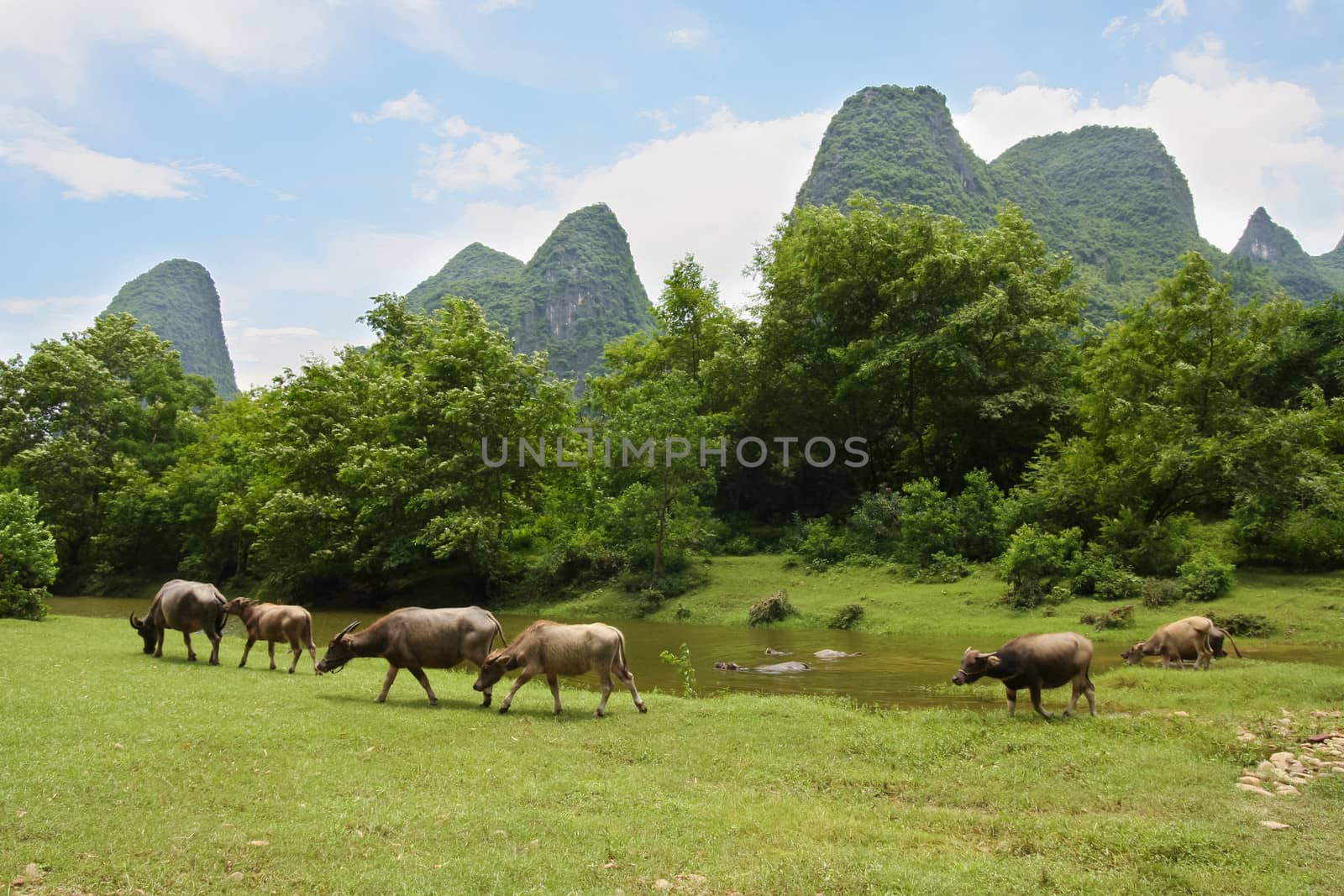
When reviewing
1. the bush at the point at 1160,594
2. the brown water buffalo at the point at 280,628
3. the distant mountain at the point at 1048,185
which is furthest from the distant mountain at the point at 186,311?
the bush at the point at 1160,594

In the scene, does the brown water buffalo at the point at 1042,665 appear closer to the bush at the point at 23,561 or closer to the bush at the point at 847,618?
the bush at the point at 847,618

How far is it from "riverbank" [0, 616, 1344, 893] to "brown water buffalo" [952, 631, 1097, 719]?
0.67 meters

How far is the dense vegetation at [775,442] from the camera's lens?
92.8 ft

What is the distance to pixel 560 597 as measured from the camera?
119 ft

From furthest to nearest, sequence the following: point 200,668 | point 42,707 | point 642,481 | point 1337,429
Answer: point 642,481 → point 1337,429 → point 200,668 → point 42,707

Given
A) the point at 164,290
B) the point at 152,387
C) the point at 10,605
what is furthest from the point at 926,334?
the point at 164,290

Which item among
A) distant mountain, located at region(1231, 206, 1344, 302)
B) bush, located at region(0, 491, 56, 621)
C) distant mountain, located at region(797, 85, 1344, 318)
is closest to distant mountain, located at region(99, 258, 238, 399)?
distant mountain, located at region(797, 85, 1344, 318)

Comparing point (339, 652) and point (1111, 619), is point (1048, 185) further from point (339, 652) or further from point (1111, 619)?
point (339, 652)

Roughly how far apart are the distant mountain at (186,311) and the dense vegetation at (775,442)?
78.3 metres

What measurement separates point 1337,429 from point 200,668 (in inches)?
1323

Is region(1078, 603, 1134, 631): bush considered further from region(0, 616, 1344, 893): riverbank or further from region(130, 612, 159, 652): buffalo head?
region(130, 612, 159, 652): buffalo head

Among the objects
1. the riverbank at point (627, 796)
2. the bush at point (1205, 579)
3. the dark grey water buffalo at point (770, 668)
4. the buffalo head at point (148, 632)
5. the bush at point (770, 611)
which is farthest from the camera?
the bush at point (770, 611)

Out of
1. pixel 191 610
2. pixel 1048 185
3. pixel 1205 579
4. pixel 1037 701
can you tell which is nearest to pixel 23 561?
pixel 191 610

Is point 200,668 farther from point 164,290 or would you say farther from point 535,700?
point 164,290
